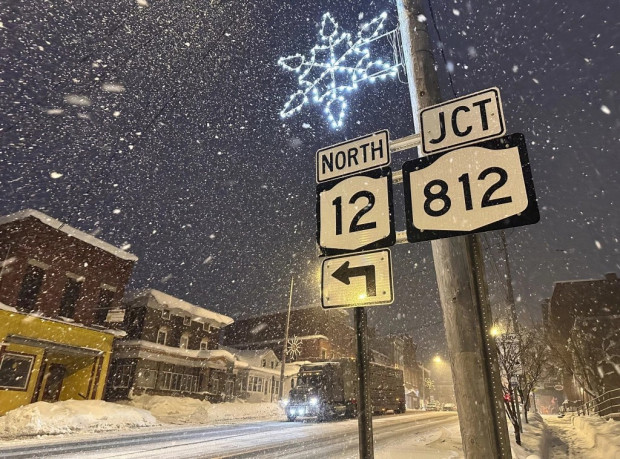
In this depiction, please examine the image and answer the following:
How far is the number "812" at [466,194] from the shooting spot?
8.02 ft

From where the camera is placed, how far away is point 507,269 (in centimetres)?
2488

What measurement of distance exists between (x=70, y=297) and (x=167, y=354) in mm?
10016

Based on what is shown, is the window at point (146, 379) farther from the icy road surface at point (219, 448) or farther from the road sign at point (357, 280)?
the road sign at point (357, 280)

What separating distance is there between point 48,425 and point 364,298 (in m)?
18.4

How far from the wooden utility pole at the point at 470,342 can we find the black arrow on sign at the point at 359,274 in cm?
62

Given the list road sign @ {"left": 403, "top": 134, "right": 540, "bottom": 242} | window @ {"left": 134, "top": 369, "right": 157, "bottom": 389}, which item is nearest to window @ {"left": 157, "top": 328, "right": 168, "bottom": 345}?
window @ {"left": 134, "top": 369, "right": 157, "bottom": 389}

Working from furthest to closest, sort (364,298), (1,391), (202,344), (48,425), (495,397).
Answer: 1. (202,344)
2. (1,391)
3. (48,425)
4. (364,298)
5. (495,397)

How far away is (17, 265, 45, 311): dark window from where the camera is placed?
67.3 ft

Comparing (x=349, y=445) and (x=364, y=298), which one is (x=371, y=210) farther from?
(x=349, y=445)

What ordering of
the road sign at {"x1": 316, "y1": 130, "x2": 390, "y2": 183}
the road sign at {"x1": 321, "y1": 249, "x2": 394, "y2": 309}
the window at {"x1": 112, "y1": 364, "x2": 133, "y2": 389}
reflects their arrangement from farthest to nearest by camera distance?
the window at {"x1": 112, "y1": 364, "x2": 133, "y2": 389}
the road sign at {"x1": 316, "y1": 130, "x2": 390, "y2": 183}
the road sign at {"x1": 321, "y1": 249, "x2": 394, "y2": 309}

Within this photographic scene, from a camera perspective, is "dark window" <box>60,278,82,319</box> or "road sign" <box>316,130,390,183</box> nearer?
"road sign" <box>316,130,390,183</box>

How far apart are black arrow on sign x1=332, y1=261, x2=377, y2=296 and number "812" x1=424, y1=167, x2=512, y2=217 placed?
584 mm

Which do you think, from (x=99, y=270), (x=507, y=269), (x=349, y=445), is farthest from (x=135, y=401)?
(x=507, y=269)

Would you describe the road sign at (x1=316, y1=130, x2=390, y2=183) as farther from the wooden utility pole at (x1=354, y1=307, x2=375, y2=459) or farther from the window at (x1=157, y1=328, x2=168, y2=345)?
the window at (x1=157, y1=328, x2=168, y2=345)
